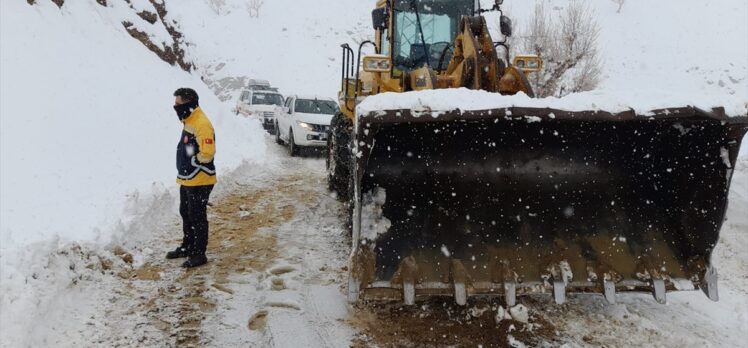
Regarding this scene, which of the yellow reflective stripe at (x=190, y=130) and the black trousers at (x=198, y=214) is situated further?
the black trousers at (x=198, y=214)

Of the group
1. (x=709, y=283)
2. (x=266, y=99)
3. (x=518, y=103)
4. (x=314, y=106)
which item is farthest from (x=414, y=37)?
(x=266, y=99)

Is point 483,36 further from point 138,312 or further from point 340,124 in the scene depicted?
point 138,312

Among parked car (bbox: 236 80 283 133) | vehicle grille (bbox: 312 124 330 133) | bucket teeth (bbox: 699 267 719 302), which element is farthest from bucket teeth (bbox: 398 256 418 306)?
parked car (bbox: 236 80 283 133)

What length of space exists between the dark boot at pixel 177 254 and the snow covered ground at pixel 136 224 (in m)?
0.16

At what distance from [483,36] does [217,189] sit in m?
5.20

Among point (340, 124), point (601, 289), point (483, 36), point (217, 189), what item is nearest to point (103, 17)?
point (217, 189)

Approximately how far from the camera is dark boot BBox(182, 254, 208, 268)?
5.15 m

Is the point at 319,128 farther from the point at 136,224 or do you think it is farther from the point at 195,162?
the point at 195,162

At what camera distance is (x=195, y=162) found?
519 cm

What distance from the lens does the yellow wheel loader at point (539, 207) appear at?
12.0 feet

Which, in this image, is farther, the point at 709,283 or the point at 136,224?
the point at 136,224

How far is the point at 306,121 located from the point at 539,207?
1017 cm

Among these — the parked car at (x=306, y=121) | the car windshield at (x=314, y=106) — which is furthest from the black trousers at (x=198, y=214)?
the car windshield at (x=314, y=106)

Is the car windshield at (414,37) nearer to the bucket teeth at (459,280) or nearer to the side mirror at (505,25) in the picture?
the side mirror at (505,25)
